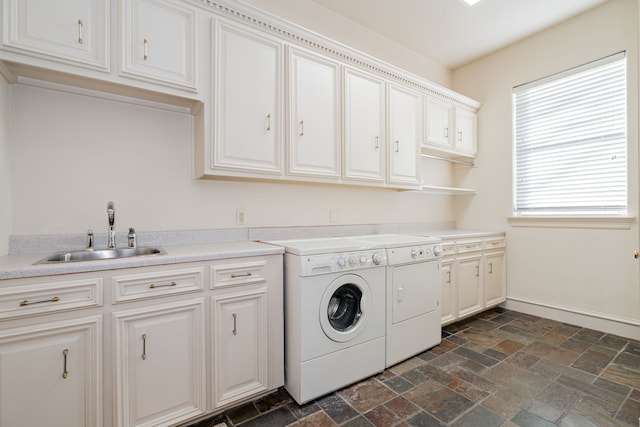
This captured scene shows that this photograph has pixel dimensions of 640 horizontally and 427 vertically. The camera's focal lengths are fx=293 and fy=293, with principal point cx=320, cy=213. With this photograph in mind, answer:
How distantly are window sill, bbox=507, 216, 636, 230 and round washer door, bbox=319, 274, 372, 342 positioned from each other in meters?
2.38

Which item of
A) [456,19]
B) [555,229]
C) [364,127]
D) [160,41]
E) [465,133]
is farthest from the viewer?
[465,133]

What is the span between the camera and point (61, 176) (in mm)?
1709

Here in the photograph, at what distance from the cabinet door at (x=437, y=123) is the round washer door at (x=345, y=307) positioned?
192 centimetres

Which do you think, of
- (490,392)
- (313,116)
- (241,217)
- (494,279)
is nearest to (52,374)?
(241,217)

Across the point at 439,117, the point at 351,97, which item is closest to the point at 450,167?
the point at 439,117

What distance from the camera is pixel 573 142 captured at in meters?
2.99

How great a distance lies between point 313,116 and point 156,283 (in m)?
1.58

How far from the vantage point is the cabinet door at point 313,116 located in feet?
7.19

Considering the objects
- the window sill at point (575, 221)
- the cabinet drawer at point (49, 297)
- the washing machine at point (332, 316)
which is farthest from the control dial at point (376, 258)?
the window sill at point (575, 221)

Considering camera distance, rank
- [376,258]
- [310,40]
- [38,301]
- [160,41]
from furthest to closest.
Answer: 1. [310,40]
2. [376,258]
3. [160,41]
4. [38,301]

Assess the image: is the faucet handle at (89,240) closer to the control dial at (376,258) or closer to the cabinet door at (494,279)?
the control dial at (376,258)

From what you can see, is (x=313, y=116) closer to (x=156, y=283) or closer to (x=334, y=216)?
(x=334, y=216)

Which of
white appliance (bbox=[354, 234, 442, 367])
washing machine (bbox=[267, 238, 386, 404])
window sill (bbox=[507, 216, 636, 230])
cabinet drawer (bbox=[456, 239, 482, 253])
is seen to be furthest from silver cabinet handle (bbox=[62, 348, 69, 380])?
window sill (bbox=[507, 216, 636, 230])

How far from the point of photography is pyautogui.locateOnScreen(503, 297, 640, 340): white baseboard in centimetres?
265
